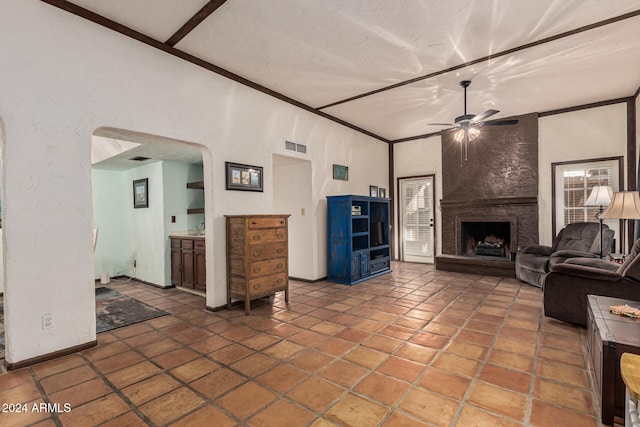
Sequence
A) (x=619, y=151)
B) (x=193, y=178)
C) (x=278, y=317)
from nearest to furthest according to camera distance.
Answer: (x=278, y=317), (x=619, y=151), (x=193, y=178)

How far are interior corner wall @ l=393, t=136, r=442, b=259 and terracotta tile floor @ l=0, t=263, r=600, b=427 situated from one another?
143 inches

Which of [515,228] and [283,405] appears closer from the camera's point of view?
[283,405]

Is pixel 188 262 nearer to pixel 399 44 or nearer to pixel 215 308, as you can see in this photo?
pixel 215 308

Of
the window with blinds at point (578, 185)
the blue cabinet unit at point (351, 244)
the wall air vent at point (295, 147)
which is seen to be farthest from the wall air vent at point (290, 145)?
the window with blinds at point (578, 185)

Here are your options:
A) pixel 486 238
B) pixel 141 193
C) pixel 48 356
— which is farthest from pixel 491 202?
pixel 48 356

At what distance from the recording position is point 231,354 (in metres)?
2.66

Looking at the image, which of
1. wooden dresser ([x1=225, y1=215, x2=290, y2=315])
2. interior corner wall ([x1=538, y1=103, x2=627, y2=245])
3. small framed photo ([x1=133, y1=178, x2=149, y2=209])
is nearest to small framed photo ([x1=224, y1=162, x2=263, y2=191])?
wooden dresser ([x1=225, y1=215, x2=290, y2=315])

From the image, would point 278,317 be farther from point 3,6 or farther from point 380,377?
point 3,6

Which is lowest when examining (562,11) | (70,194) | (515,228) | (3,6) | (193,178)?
(515,228)

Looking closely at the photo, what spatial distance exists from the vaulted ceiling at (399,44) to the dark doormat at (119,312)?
309 centimetres

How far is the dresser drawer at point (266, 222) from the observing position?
3727mm

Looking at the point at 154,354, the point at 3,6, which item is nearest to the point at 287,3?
the point at 3,6

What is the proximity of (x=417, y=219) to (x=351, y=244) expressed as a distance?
9.50 feet

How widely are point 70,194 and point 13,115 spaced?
0.71 metres
